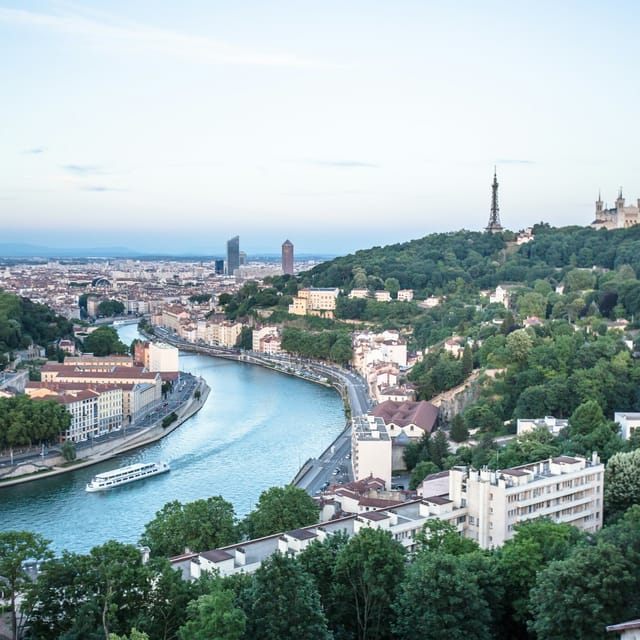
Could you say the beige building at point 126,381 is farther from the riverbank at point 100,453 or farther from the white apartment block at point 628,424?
the white apartment block at point 628,424

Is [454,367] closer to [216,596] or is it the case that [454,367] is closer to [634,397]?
[634,397]

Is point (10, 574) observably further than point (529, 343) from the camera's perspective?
No

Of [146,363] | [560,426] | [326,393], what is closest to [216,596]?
[560,426]

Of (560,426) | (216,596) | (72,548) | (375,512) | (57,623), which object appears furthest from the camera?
(560,426)

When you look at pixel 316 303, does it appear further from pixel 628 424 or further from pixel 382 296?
pixel 628 424

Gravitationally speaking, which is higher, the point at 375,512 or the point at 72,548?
the point at 375,512

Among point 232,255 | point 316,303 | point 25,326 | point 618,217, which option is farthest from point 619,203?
point 232,255

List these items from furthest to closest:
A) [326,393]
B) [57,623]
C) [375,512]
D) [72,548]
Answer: [326,393]
[72,548]
[375,512]
[57,623]

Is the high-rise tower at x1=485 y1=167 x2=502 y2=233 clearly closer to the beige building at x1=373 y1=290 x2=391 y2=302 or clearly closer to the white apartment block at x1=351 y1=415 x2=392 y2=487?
the beige building at x1=373 y1=290 x2=391 y2=302
